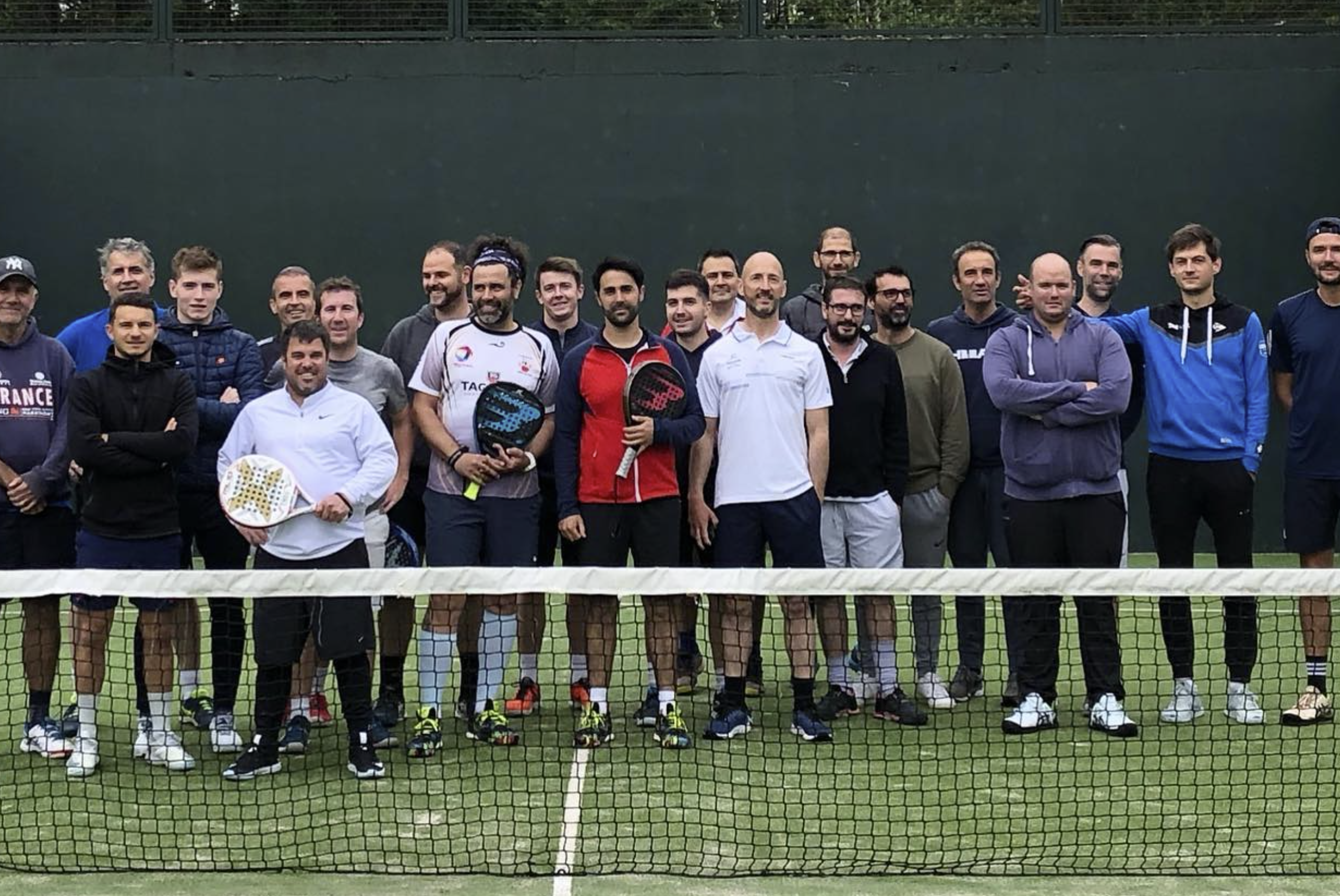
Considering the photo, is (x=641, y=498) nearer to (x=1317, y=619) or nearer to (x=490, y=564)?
(x=490, y=564)

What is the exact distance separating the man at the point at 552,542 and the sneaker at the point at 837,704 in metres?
0.97

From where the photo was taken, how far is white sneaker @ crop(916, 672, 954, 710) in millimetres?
7961

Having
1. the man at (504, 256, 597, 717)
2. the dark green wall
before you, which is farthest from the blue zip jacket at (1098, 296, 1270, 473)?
the dark green wall

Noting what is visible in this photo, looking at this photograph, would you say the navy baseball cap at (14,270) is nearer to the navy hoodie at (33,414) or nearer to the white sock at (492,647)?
the navy hoodie at (33,414)

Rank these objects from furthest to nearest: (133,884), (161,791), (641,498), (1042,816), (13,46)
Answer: (13,46) → (641,498) → (161,791) → (1042,816) → (133,884)

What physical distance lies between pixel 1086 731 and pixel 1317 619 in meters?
1.09

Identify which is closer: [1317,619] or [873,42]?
[1317,619]

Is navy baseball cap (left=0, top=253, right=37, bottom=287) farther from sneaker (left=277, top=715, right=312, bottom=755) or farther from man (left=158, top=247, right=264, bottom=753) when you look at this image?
sneaker (left=277, top=715, right=312, bottom=755)

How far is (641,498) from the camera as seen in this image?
7.42 m

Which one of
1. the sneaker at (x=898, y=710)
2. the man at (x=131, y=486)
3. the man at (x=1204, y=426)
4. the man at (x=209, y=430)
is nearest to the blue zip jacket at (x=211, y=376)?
the man at (x=209, y=430)

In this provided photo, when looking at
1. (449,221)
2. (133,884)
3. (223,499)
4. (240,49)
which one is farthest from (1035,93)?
(133,884)

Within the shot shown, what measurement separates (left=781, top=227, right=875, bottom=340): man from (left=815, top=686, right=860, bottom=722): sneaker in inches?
64.6

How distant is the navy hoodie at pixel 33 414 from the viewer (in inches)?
284

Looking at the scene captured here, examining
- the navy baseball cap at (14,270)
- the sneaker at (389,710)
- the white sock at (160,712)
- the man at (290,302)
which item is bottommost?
the sneaker at (389,710)
